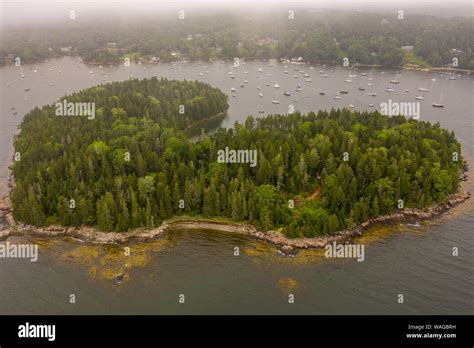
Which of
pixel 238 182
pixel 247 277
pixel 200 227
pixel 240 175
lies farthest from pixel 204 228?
pixel 247 277

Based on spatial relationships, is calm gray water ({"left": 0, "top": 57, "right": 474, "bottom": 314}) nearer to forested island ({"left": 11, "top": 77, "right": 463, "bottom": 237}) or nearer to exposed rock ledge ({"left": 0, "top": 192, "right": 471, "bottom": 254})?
exposed rock ledge ({"left": 0, "top": 192, "right": 471, "bottom": 254})

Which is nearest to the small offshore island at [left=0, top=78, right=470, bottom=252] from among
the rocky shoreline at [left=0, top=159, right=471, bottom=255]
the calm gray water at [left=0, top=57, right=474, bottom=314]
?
the rocky shoreline at [left=0, top=159, right=471, bottom=255]

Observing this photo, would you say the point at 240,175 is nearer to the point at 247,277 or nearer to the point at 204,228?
the point at 204,228

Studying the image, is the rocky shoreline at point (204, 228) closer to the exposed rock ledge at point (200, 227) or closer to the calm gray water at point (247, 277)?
the exposed rock ledge at point (200, 227)

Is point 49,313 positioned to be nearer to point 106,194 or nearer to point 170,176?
point 106,194

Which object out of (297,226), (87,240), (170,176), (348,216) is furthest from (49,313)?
(348,216)
